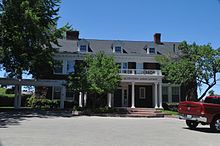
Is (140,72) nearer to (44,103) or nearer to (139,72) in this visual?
(139,72)

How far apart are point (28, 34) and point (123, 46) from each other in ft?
49.6

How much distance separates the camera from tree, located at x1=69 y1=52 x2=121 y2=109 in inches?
1166

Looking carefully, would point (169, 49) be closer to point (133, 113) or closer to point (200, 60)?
point (200, 60)

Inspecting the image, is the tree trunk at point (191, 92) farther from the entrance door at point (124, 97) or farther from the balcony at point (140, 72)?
the entrance door at point (124, 97)

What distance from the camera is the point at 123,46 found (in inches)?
1631

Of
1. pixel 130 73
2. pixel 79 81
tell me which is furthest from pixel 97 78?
pixel 130 73

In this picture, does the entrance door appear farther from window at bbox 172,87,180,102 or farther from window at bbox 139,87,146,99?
window at bbox 172,87,180,102

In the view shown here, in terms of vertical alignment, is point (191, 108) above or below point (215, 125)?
above

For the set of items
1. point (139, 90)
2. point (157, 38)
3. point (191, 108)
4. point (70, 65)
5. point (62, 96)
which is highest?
point (157, 38)

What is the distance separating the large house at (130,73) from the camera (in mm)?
35906

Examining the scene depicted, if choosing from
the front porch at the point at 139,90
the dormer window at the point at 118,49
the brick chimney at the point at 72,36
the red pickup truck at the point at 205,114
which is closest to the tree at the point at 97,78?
the front porch at the point at 139,90

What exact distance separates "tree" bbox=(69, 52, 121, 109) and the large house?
15.9 ft

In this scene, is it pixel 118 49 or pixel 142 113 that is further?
pixel 118 49

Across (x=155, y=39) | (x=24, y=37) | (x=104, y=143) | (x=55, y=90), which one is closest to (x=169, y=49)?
(x=155, y=39)
